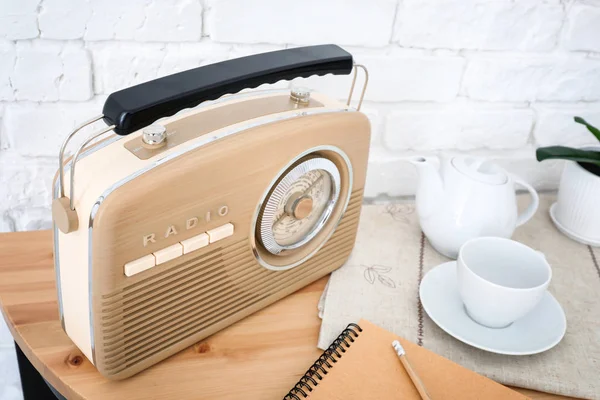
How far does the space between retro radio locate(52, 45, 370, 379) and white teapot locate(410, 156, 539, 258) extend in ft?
0.44

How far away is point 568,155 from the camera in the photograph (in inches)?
32.8

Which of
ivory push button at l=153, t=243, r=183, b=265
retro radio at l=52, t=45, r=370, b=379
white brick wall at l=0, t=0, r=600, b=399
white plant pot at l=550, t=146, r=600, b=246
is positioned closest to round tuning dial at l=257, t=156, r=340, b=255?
retro radio at l=52, t=45, r=370, b=379

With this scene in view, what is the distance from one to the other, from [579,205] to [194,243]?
1.91 feet

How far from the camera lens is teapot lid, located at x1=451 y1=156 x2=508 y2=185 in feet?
2.56

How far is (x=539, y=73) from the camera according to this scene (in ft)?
3.16

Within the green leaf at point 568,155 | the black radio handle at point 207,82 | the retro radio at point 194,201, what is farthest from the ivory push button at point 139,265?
the green leaf at point 568,155

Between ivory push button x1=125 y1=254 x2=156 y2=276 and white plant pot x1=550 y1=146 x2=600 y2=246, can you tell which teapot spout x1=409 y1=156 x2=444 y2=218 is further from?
ivory push button x1=125 y1=254 x2=156 y2=276

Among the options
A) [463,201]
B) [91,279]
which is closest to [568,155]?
[463,201]

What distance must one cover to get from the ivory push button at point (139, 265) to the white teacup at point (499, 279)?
33 centimetres

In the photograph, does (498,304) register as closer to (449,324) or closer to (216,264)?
(449,324)

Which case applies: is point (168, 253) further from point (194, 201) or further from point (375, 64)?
point (375, 64)

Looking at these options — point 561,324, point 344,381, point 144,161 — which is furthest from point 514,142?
point 144,161

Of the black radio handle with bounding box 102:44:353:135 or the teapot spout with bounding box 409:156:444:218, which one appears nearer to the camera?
the black radio handle with bounding box 102:44:353:135

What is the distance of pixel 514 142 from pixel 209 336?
0.62m
